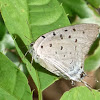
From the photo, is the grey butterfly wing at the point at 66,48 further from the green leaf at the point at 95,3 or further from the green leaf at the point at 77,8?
the green leaf at the point at 95,3

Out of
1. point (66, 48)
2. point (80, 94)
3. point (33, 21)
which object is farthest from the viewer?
point (66, 48)

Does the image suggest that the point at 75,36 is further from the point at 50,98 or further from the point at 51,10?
the point at 50,98

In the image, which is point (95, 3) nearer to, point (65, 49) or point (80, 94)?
point (65, 49)

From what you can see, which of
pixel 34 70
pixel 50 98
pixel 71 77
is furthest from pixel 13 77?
pixel 50 98

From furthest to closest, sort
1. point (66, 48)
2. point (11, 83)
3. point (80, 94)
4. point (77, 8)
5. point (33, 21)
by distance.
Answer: point (77, 8)
point (66, 48)
point (33, 21)
point (80, 94)
point (11, 83)

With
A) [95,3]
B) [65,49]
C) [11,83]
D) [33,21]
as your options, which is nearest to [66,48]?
[65,49]

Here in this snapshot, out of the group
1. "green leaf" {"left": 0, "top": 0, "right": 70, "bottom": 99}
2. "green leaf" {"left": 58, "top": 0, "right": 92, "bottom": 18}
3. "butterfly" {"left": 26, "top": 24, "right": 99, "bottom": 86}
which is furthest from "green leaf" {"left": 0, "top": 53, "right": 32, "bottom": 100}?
"green leaf" {"left": 58, "top": 0, "right": 92, "bottom": 18}

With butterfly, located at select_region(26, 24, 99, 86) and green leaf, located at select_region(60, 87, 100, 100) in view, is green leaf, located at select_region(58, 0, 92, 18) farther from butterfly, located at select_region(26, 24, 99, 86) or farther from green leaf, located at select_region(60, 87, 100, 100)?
green leaf, located at select_region(60, 87, 100, 100)
